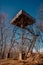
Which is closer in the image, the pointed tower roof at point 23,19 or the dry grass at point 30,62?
the dry grass at point 30,62

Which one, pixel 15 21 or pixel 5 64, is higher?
pixel 15 21

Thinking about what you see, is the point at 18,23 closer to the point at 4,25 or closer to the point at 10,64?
the point at 10,64

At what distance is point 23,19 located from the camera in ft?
47.1

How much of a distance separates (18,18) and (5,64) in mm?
5312

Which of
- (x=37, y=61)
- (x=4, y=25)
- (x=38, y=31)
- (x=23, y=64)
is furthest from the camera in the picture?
(x=4, y=25)

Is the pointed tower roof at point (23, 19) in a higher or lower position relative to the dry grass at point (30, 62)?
higher

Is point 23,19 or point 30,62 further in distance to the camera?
point 23,19

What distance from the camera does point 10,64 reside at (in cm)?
1098

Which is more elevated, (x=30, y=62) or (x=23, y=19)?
(x=23, y=19)

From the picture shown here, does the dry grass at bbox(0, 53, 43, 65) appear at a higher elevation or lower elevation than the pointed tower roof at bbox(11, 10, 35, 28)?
lower

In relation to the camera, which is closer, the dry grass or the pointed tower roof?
the dry grass

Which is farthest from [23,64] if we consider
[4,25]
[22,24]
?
[4,25]

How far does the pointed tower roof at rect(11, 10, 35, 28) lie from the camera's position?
13.9 m

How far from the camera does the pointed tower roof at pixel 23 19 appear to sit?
45.7 feet
